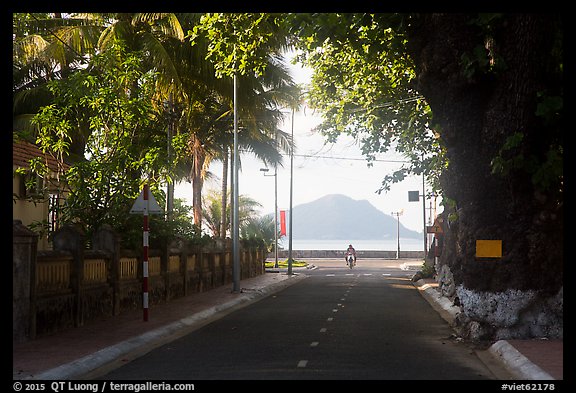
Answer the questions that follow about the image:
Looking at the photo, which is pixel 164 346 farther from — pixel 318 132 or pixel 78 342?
pixel 318 132

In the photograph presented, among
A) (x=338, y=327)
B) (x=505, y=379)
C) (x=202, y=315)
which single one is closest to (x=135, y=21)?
(x=202, y=315)

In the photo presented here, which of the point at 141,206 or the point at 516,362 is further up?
the point at 141,206

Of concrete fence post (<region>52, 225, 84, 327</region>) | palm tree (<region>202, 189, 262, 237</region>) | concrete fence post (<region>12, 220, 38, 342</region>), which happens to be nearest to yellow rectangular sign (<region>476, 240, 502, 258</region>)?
concrete fence post (<region>12, 220, 38, 342</region>)

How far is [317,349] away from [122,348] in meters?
3.19

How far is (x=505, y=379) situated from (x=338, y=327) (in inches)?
268

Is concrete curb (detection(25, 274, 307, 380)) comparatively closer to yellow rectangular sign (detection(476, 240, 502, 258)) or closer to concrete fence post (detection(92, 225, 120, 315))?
concrete fence post (detection(92, 225, 120, 315))

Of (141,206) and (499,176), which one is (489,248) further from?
(141,206)

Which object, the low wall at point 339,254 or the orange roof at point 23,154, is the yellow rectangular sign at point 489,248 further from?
the low wall at point 339,254

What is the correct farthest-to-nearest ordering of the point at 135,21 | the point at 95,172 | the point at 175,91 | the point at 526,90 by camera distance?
the point at 175,91, the point at 135,21, the point at 95,172, the point at 526,90

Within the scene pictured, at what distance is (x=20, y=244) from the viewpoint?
14.3m

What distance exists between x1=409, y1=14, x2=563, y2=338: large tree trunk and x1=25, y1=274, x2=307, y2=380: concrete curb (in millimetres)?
5808

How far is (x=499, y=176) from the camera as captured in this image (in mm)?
14727

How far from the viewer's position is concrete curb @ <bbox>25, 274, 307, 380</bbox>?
1084cm

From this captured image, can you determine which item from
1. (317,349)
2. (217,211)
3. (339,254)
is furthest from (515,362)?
(339,254)
